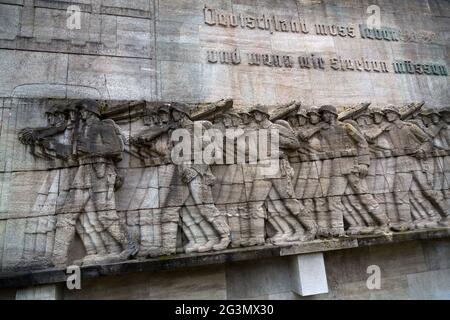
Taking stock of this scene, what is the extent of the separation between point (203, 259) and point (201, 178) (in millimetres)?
1458

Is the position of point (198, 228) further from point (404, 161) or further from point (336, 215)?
point (404, 161)

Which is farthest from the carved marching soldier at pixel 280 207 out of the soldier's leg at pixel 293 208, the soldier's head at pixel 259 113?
the soldier's head at pixel 259 113

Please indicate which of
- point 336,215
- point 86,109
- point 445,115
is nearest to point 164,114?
point 86,109

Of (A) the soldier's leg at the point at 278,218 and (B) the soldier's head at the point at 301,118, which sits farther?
(B) the soldier's head at the point at 301,118

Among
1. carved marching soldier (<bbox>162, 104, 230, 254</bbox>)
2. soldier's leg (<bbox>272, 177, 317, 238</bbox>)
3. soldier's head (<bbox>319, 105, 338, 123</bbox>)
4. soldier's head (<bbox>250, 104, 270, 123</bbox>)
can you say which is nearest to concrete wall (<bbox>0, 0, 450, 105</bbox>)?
soldier's head (<bbox>250, 104, 270, 123</bbox>)

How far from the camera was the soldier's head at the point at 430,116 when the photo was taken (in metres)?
8.06

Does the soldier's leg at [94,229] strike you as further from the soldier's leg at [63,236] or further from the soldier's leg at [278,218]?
the soldier's leg at [278,218]

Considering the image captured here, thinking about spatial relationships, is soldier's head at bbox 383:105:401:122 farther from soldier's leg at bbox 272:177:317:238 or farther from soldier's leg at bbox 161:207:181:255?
soldier's leg at bbox 161:207:181:255

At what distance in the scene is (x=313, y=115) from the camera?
7.21 m

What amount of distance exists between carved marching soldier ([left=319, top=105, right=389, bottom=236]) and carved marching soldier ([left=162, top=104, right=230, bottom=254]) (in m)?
2.37

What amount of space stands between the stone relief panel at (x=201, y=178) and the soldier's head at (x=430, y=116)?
502 mm

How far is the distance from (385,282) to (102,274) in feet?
18.6

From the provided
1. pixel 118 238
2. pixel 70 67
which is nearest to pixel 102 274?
pixel 118 238

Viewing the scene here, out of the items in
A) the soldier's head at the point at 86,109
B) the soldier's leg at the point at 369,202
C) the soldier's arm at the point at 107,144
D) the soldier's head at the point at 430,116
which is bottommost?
the soldier's leg at the point at 369,202
